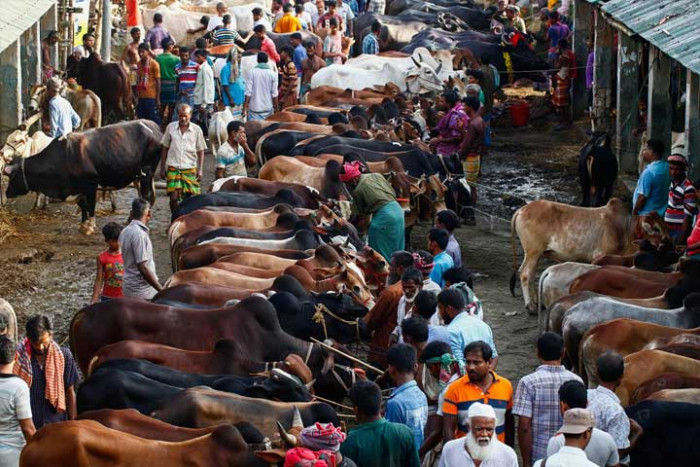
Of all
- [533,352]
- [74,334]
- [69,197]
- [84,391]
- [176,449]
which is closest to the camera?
[176,449]

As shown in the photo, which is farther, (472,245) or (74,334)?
(472,245)

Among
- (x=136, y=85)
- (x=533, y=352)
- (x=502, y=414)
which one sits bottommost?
(x=533, y=352)

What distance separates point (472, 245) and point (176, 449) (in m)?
9.05

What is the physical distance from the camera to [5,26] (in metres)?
16.5

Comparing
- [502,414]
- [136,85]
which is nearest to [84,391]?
[502,414]

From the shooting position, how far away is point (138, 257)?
11.1 m

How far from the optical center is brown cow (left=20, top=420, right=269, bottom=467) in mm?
7188

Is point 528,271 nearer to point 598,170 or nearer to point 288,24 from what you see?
point 598,170

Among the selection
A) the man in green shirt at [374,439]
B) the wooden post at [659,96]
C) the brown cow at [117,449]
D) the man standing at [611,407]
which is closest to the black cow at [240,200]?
the wooden post at [659,96]

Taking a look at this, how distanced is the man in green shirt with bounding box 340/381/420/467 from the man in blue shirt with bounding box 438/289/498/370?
1517 millimetres

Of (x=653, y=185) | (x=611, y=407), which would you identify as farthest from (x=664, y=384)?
(x=653, y=185)

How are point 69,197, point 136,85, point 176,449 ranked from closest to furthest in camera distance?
1. point 176,449
2. point 69,197
3. point 136,85

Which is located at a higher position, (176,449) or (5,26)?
(5,26)

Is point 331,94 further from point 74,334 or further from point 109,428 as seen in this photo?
point 109,428
